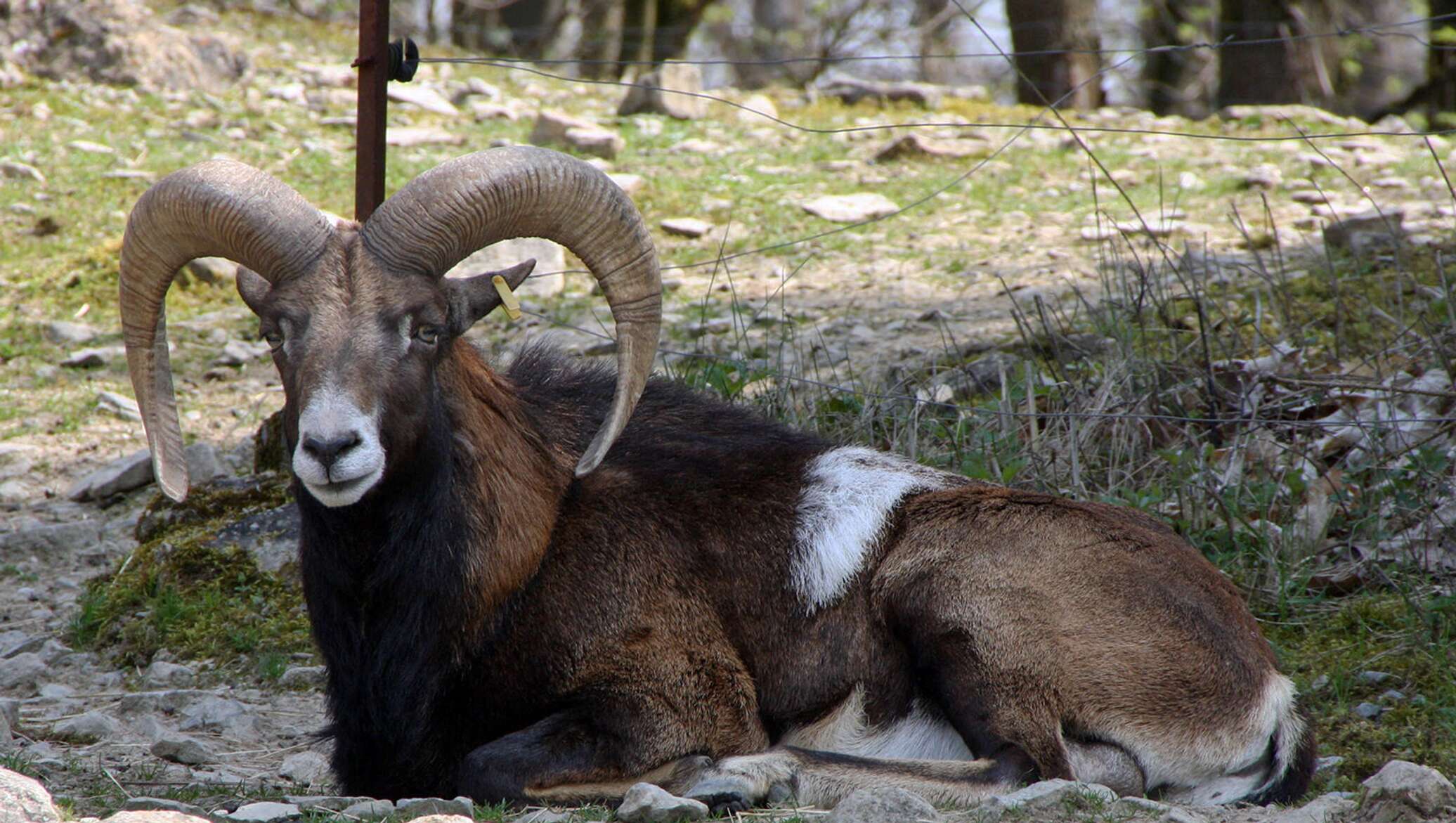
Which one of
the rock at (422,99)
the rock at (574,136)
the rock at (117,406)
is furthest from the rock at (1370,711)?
the rock at (422,99)

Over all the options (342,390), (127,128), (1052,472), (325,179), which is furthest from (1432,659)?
(127,128)

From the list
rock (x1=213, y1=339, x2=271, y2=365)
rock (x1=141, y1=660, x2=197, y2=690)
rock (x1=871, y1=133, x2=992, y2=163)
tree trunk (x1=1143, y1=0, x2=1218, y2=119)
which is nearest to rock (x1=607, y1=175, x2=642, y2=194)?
rock (x1=871, y1=133, x2=992, y2=163)

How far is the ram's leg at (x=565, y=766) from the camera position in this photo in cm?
488

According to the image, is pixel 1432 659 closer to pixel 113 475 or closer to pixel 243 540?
pixel 243 540

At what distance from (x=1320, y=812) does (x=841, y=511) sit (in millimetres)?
1922

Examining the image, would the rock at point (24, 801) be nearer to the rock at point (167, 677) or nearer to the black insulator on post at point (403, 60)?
the rock at point (167, 677)

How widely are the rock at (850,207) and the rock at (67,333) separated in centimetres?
554

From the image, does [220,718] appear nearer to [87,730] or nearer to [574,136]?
[87,730]

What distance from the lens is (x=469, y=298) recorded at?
5262mm

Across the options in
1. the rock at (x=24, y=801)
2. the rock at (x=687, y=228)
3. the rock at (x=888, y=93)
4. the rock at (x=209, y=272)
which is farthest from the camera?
the rock at (x=888, y=93)

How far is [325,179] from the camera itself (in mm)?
12797

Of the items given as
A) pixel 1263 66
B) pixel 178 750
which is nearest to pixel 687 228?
pixel 178 750

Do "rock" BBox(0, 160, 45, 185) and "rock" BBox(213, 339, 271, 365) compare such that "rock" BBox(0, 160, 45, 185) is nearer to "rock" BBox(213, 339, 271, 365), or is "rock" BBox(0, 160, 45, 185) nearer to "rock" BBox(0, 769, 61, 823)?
"rock" BBox(213, 339, 271, 365)

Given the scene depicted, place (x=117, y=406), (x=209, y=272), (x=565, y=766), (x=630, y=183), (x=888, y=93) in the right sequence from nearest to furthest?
(x=565, y=766) < (x=117, y=406) < (x=209, y=272) < (x=630, y=183) < (x=888, y=93)
